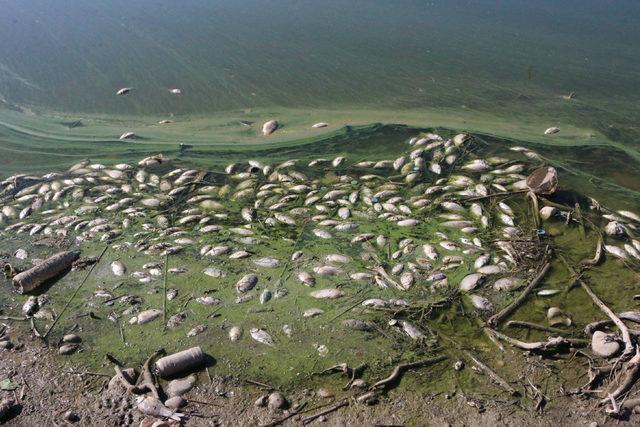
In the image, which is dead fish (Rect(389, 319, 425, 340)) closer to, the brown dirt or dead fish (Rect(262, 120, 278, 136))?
the brown dirt

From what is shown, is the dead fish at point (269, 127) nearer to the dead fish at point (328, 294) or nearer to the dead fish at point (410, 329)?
the dead fish at point (328, 294)

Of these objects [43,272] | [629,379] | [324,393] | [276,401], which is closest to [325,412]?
[324,393]

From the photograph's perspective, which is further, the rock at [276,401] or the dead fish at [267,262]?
the dead fish at [267,262]

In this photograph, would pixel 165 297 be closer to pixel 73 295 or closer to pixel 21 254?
pixel 73 295

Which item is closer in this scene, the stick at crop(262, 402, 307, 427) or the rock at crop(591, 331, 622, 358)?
the stick at crop(262, 402, 307, 427)

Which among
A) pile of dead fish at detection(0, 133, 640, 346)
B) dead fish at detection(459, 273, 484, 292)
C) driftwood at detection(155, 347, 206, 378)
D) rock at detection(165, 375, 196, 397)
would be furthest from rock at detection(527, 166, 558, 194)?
rock at detection(165, 375, 196, 397)

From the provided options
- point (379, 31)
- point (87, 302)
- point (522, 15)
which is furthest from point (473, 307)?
point (522, 15)

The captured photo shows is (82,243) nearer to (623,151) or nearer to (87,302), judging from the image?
(87,302)

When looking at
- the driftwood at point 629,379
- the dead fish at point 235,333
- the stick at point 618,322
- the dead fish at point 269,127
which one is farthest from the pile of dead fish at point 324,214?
the driftwood at point 629,379
